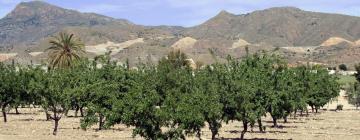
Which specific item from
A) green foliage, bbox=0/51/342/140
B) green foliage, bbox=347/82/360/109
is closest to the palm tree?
green foliage, bbox=0/51/342/140

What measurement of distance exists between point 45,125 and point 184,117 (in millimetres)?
34993

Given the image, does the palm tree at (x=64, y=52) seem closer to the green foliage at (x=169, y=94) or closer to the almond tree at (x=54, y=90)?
the green foliage at (x=169, y=94)

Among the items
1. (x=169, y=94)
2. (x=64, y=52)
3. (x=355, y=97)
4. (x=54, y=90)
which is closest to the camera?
(x=169, y=94)

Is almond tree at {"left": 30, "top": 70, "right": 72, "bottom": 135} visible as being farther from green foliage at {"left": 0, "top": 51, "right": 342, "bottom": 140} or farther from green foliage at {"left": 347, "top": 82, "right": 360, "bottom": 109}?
green foliage at {"left": 347, "top": 82, "right": 360, "bottom": 109}

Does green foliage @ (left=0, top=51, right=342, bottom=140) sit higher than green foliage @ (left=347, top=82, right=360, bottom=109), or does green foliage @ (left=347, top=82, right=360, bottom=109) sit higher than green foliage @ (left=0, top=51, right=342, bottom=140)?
green foliage @ (left=0, top=51, right=342, bottom=140)

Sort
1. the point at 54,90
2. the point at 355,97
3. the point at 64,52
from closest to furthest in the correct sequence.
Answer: the point at 54,90 → the point at 64,52 → the point at 355,97

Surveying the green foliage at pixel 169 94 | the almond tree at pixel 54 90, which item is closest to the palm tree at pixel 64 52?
the green foliage at pixel 169 94

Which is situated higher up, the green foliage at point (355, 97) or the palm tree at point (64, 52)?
the palm tree at point (64, 52)

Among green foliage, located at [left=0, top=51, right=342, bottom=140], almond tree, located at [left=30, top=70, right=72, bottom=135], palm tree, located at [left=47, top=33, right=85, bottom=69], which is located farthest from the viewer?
palm tree, located at [left=47, top=33, right=85, bottom=69]

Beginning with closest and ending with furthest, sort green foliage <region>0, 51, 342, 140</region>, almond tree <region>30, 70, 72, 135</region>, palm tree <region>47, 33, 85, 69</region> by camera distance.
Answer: green foliage <region>0, 51, 342, 140</region> < almond tree <region>30, 70, 72, 135</region> < palm tree <region>47, 33, 85, 69</region>

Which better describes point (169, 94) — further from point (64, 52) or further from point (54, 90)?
point (64, 52)

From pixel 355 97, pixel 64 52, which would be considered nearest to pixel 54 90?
pixel 64 52

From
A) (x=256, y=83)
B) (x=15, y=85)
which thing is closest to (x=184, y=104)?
(x=256, y=83)

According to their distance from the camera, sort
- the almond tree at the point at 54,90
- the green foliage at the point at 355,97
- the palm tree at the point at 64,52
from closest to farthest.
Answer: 1. the almond tree at the point at 54,90
2. the palm tree at the point at 64,52
3. the green foliage at the point at 355,97
